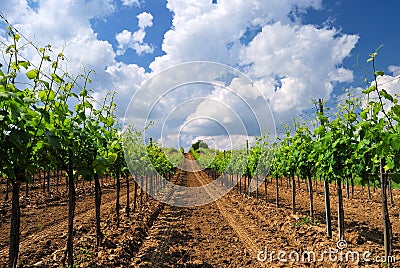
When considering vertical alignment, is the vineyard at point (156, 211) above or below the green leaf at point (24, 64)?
below

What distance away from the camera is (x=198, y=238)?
10.4 metres

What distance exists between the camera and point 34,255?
25.5ft

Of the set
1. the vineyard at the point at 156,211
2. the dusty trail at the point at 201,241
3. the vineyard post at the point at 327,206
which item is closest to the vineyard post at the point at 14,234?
the vineyard at the point at 156,211

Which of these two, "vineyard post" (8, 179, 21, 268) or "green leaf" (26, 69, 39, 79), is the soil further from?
"green leaf" (26, 69, 39, 79)

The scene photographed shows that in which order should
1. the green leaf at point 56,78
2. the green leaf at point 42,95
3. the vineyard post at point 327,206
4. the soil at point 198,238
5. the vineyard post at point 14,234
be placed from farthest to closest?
the vineyard post at point 327,206
the soil at point 198,238
the green leaf at point 56,78
the green leaf at point 42,95
the vineyard post at point 14,234

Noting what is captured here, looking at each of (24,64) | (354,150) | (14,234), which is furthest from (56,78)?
(354,150)

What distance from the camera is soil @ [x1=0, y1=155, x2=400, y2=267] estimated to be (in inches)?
300

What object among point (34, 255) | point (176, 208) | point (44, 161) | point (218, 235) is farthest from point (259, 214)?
point (44, 161)

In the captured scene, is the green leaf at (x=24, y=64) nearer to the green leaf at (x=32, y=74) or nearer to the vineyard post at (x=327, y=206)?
the green leaf at (x=32, y=74)

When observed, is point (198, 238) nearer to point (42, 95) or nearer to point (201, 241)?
point (201, 241)

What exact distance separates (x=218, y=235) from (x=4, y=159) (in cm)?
799

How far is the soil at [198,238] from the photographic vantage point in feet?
25.0

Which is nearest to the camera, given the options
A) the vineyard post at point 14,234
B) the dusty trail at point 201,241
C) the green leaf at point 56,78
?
the vineyard post at point 14,234

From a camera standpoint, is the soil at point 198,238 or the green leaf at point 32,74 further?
the soil at point 198,238
